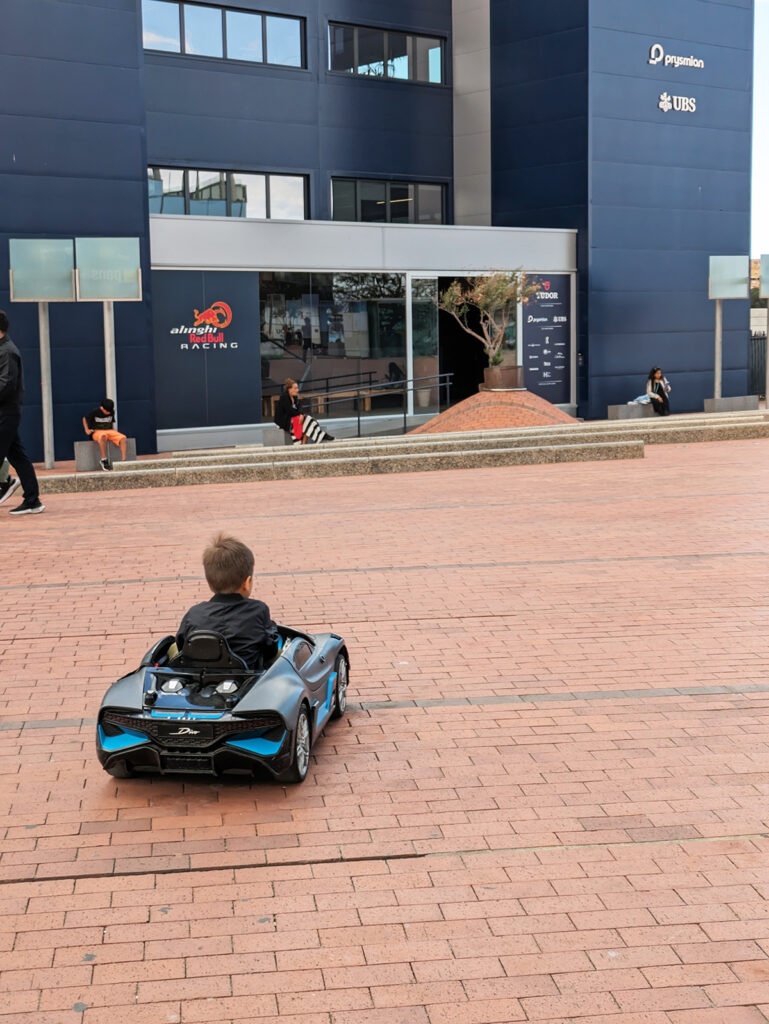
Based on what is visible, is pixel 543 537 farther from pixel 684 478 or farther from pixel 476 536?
pixel 684 478

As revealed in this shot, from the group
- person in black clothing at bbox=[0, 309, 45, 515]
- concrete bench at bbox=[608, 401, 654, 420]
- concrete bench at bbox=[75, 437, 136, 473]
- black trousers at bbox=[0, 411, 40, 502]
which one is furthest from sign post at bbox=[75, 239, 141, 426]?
concrete bench at bbox=[608, 401, 654, 420]

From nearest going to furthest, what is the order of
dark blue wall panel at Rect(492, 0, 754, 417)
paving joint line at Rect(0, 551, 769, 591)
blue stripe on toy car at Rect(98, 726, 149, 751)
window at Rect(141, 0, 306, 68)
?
blue stripe on toy car at Rect(98, 726, 149, 751)
paving joint line at Rect(0, 551, 769, 591)
window at Rect(141, 0, 306, 68)
dark blue wall panel at Rect(492, 0, 754, 417)

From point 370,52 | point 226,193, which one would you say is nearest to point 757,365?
point 370,52

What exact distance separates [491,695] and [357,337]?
2219 cm

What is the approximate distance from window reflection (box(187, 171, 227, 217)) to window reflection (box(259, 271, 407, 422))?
12.6 ft

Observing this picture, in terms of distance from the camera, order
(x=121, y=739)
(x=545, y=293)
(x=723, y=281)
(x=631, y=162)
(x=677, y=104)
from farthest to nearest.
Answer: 1. (x=677, y=104)
2. (x=631, y=162)
3. (x=545, y=293)
4. (x=723, y=281)
5. (x=121, y=739)

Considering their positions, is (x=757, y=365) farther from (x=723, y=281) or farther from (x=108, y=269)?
(x=108, y=269)

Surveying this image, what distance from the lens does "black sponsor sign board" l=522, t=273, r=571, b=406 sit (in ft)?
103

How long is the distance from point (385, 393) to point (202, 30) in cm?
934

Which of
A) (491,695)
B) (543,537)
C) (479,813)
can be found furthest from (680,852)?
(543,537)

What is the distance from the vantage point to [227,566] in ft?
18.1

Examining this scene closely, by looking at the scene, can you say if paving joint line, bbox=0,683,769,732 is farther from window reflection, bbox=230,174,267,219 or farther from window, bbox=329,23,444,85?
window, bbox=329,23,444,85

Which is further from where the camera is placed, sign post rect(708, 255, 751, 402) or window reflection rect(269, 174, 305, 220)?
window reflection rect(269, 174, 305, 220)

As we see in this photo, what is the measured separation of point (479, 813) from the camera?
16.4ft
